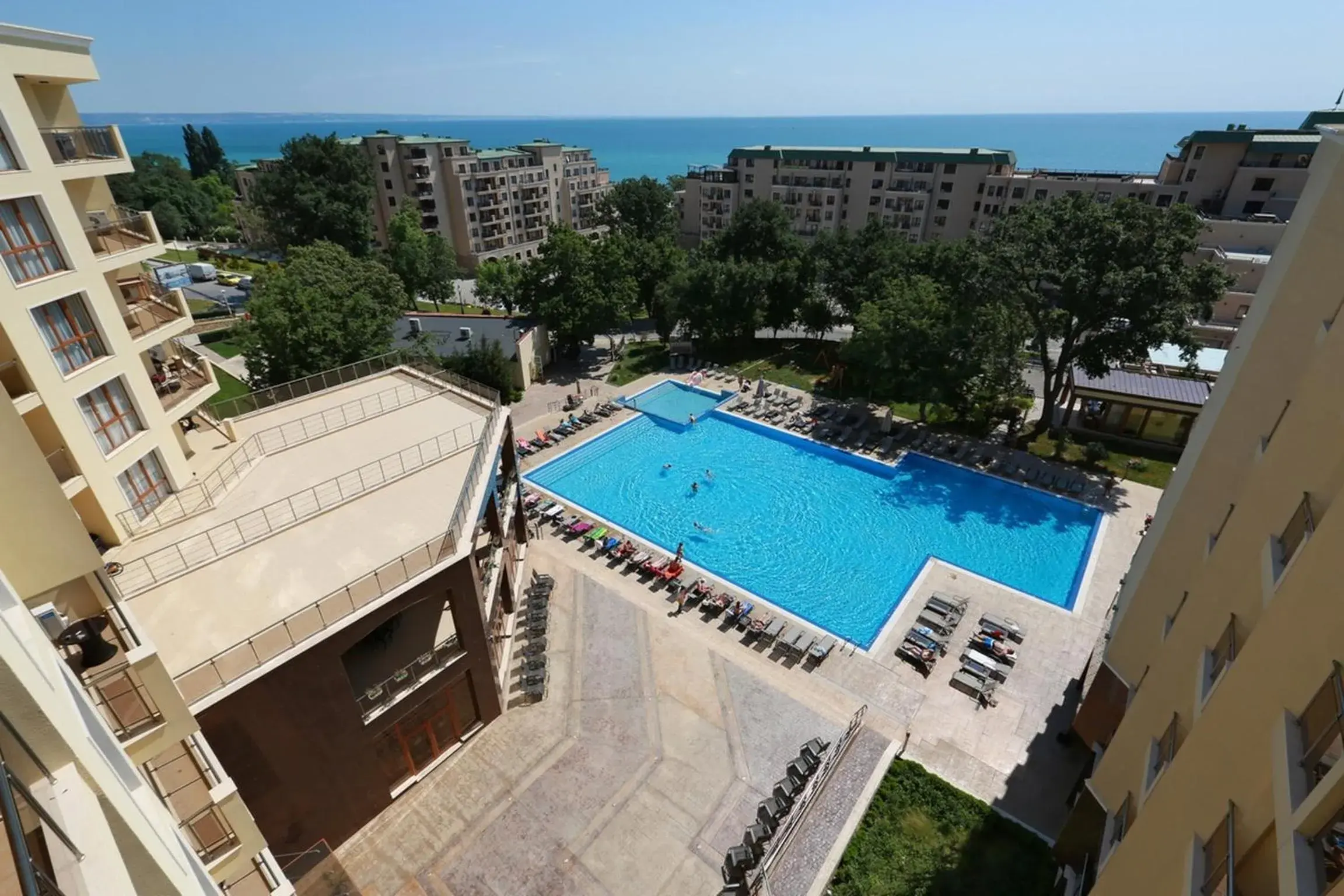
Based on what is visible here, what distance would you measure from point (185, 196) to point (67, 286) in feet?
319

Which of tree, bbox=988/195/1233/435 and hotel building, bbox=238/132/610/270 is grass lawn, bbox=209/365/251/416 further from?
tree, bbox=988/195/1233/435

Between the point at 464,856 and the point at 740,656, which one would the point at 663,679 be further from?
the point at 464,856

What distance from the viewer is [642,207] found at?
67.9 metres

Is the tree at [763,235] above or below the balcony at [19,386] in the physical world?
below

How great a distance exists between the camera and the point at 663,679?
62.6 ft

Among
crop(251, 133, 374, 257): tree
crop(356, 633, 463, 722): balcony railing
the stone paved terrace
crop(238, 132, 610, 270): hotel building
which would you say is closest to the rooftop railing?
crop(356, 633, 463, 722): balcony railing

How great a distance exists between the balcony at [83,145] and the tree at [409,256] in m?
35.1

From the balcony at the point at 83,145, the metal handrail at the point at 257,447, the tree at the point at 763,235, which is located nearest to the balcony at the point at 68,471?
the metal handrail at the point at 257,447

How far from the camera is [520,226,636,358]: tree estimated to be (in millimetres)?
40156

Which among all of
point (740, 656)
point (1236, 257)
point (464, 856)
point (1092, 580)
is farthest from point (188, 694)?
point (1236, 257)

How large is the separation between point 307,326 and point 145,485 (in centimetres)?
1344

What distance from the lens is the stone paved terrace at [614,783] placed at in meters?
14.1

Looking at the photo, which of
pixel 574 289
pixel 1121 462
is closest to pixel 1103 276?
pixel 1121 462

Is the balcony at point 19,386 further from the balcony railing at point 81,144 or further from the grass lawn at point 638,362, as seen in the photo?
the grass lawn at point 638,362
